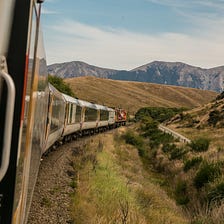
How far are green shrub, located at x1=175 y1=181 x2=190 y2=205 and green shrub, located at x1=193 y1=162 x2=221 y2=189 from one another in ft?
2.31

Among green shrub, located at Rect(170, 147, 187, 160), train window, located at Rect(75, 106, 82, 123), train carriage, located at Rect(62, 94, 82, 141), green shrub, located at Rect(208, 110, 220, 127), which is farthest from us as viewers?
green shrub, located at Rect(208, 110, 220, 127)

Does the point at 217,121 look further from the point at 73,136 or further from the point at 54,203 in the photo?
the point at 54,203

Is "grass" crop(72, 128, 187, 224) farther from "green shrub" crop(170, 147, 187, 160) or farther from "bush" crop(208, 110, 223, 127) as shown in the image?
"bush" crop(208, 110, 223, 127)

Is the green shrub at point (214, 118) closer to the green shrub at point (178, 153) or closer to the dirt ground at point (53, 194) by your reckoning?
the green shrub at point (178, 153)

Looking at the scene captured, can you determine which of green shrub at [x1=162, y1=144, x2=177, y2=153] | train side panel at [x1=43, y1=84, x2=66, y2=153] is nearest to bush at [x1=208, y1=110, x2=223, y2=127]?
green shrub at [x1=162, y1=144, x2=177, y2=153]

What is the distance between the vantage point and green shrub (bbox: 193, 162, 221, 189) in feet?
60.5

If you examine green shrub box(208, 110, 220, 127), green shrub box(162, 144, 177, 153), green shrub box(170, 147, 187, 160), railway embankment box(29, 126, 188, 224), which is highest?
railway embankment box(29, 126, 188, 224)

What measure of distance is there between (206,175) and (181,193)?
141 cm

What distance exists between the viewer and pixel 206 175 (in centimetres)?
1909

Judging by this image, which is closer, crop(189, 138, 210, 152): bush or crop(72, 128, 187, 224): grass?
crop(72, 128, 187, 224): grass

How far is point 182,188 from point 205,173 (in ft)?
5.04

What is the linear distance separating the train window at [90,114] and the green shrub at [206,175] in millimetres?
17604

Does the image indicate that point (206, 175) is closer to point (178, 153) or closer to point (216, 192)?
point (216, 192)

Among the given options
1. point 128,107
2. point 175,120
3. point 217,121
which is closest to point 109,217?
point 217,121
